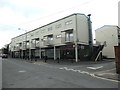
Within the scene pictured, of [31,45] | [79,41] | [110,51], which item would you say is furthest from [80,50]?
[31,45]

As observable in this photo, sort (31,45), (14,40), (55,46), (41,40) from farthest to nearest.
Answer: (14,40) → (31,45) → (41,40) → (55,46)

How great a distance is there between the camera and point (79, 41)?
40188 millimetres

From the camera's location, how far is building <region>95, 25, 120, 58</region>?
48.9 m

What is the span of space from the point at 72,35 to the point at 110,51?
14053 mm

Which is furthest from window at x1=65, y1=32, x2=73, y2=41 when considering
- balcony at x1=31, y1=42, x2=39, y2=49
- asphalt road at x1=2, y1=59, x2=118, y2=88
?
asphalt road at x1=2, y1=59, x2=118, y2=88

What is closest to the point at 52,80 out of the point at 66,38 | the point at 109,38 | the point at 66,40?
the point at 66,40

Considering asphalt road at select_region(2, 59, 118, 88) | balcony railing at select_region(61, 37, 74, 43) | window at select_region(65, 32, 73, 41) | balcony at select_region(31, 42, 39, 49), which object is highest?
window at select_region(65, 32, 73, 41)

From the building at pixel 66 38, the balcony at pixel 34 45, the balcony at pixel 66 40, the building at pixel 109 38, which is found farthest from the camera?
the balcony at pixel 34 45

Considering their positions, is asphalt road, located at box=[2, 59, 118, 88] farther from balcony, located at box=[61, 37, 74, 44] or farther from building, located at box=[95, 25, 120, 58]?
building, located at box=[95, 25, 120, 58]

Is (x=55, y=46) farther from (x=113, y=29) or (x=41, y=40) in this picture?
(x=113, y=29)

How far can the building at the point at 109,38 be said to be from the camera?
160ft

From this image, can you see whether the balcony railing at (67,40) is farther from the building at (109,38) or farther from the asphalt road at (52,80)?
the asphalt road at (52,80)

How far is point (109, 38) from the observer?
5006 cm

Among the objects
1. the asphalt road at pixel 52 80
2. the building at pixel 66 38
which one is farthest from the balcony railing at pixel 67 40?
the asphalt road at pixel 52 80
